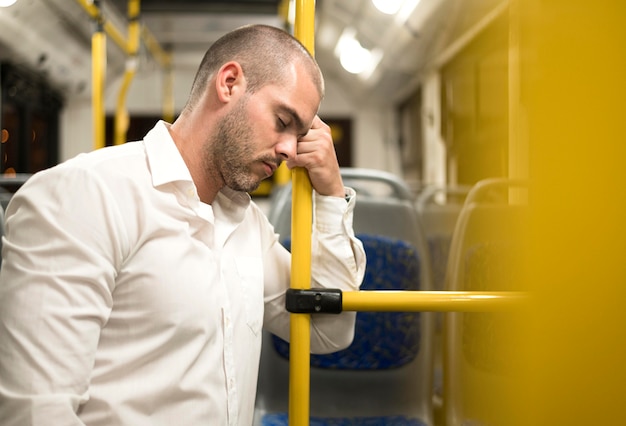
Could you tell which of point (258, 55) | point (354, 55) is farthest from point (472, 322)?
point (354, 55)

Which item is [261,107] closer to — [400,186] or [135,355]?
[135,355]

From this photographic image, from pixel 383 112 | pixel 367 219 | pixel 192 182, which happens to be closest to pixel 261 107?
pixel 192 182

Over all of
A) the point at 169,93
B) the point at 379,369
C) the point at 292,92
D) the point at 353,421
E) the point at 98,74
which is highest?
the point at 169,93

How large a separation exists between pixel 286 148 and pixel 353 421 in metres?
1.08

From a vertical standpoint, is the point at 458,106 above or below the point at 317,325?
above

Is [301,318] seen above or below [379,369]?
above

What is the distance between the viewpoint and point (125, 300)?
1.10 metres

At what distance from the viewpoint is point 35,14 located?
18.8ft

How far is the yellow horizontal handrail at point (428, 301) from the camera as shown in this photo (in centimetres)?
115

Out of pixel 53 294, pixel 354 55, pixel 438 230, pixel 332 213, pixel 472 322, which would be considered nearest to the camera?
pixel 53 294

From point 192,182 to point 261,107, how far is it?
0.20 m

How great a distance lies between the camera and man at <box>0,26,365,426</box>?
100 centimetres

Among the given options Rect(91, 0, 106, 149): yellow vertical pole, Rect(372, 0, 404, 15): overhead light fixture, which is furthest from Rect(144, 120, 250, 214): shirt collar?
Rect(372, 0, 404, 15): overhead light fixture

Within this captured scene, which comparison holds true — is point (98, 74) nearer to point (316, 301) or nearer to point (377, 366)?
point (377, 366)
